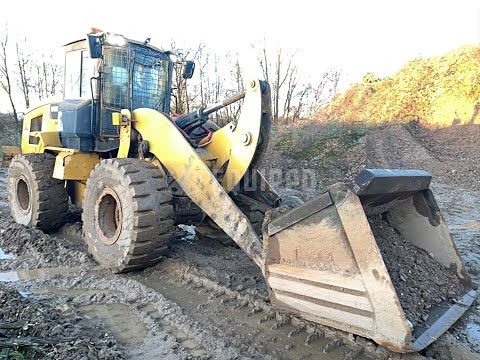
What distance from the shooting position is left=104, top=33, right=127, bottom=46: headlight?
5.30m

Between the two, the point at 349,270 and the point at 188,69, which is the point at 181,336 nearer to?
the point at 349,270

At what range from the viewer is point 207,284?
13.9ft

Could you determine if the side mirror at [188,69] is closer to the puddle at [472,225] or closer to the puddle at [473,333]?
the puddle at [473,333]

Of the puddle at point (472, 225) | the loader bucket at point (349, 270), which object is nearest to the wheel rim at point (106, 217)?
the loader bucket at point (349, 270)

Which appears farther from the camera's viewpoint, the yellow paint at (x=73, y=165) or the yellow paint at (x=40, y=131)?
the yellow paint at (x=40, y=131)

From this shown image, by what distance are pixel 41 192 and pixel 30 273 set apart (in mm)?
1626

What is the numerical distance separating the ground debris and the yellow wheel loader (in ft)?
0.21

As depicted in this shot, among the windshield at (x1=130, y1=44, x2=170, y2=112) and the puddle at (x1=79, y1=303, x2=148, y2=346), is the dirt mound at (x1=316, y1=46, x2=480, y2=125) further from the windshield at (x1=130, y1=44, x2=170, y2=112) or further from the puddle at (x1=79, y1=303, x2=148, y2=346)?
the puddle at (x1=79, y1=303, x2=148, y2=346)

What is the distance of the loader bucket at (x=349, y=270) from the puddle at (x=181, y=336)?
2.31ft

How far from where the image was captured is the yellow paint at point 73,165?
5.71 meters

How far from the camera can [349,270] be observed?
2871 millimetres

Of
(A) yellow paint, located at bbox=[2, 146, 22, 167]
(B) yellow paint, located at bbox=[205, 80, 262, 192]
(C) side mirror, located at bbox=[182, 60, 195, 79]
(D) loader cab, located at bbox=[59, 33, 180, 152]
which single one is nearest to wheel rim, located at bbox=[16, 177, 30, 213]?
(A) yellow paint, located at bbox=[2, 146, 22, 167]

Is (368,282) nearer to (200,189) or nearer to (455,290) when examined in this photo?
(455,290)

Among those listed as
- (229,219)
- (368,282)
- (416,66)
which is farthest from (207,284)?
(416,66)
